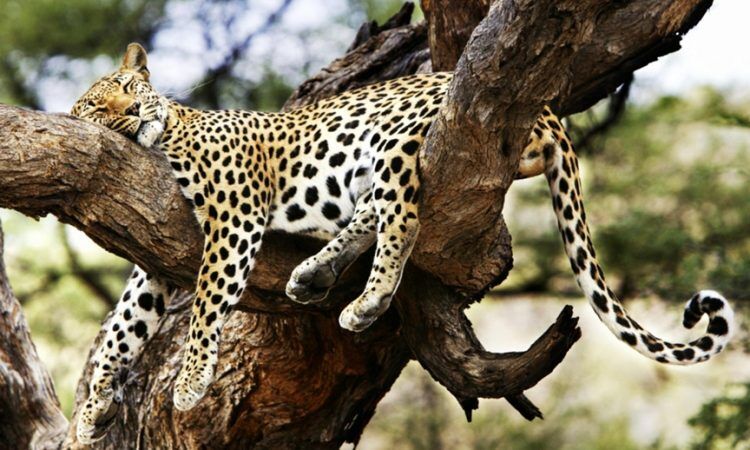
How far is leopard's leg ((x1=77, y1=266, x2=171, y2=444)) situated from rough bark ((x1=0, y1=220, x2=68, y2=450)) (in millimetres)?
976

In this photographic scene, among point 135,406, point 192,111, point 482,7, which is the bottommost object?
point 135,406

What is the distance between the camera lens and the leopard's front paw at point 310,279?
600 centimetres

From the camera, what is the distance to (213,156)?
662 cm

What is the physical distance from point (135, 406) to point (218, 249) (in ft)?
6.25

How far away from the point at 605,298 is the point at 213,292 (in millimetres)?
2041

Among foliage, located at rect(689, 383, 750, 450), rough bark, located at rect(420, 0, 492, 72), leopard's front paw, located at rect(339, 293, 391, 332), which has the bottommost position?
leopard's front paw, located at rect(339, 293, 391, 332)

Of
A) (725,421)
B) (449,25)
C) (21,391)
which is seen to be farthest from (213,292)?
(725,421)

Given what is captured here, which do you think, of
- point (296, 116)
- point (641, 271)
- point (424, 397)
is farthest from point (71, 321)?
point (296, 116)

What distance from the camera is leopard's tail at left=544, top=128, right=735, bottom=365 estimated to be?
5902mm

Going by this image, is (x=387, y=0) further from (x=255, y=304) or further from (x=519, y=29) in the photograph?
(x=519, y=29)

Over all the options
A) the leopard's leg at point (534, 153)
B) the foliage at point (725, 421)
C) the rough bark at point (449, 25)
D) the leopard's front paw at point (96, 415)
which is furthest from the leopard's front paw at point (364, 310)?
the foliage at point (725, 421)

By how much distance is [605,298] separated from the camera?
607cm

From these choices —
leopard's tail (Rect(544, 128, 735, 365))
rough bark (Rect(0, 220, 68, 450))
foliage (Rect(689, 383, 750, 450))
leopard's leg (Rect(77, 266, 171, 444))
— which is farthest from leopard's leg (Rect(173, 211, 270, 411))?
foliage (Rect(689, 383, 750, 450))

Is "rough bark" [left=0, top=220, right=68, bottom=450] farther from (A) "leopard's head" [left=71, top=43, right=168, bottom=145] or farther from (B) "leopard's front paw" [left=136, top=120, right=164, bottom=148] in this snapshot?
(B) "leopard's front paw" [left=136, top=120, right=164, bottom=148]
